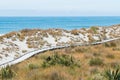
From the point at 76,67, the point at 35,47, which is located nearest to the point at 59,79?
the point at 76,67

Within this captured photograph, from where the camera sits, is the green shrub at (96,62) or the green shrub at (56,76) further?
the green shrub at (96,62)

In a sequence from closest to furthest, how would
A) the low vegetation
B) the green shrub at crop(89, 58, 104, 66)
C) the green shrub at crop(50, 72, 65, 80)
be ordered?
the green shrub at crop(50, 72, 65, 80) < the low vegetation < the green shrub at crop(89, 58, 104, 66)

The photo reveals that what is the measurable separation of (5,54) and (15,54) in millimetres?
1000

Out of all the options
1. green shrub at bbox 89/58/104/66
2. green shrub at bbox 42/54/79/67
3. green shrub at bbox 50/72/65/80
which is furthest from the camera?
green shrub at bbox 89/58/104/66

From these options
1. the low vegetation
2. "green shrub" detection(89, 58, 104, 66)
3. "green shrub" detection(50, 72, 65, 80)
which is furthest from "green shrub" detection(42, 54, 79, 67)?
Result: "green shrub" detection(50, 72, 65, 80)

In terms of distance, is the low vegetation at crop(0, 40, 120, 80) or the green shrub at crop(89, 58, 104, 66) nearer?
the low vegetation at crop(0, 40, 120, 80)

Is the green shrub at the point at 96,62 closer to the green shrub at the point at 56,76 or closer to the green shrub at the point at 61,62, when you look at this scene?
the green shrub at the point at 61,62

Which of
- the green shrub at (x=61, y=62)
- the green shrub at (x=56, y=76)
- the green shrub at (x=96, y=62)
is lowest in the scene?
the green shrub at (x=96, y=62)

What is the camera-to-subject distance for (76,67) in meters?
17.2

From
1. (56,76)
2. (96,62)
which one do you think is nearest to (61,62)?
(96,62)

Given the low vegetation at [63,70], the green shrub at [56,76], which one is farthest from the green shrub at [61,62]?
the green shrub at [56,76]

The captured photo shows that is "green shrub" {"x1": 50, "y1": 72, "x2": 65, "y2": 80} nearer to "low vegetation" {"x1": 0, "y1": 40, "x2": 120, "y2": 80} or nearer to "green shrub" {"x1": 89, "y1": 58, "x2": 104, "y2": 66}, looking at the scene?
"low vegetation" {"x1": 0, "y1": 40, "x2": 120, "y2": 80}

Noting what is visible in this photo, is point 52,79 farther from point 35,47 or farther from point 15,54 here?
point 35,47

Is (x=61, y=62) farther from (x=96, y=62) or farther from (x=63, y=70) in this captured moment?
(x=63, y=70)
